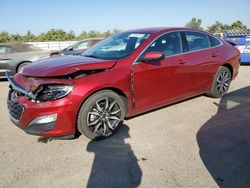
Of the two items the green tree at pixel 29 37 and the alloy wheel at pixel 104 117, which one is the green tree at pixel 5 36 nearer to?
the green tree at pixel 29 37

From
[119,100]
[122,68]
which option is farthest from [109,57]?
[119,100]

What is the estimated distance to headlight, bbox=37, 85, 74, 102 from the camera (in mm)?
3285

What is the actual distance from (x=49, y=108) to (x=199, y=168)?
1.99m

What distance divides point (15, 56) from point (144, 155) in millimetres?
7312

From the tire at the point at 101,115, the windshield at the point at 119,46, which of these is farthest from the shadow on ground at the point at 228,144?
the windshield at the point at 119,46

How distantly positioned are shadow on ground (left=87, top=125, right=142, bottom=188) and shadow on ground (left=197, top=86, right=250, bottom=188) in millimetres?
903

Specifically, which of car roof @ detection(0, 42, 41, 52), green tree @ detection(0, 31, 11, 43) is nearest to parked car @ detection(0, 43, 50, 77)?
car roof @ detection(0, 42, 41, 52)

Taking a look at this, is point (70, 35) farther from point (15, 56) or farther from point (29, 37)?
point (15, 56)

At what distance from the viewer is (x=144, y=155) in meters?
3.31

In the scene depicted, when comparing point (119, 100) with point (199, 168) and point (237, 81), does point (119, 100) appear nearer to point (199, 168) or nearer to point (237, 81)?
point (199, 168)

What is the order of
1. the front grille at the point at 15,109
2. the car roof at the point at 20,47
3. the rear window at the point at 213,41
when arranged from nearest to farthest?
the front grille at the point at 15,109, the rear window at the point at 213,41, the car roof at the point at 20,47

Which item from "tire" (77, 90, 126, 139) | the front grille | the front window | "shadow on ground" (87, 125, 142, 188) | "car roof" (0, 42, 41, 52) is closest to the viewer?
"shadow on ground" (87, 125, 142, 188)

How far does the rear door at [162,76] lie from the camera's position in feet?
13.2

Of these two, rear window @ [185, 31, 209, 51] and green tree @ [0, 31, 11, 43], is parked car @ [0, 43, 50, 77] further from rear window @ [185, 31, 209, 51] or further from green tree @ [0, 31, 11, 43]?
green tree @ [0, 31, 11, 43]
